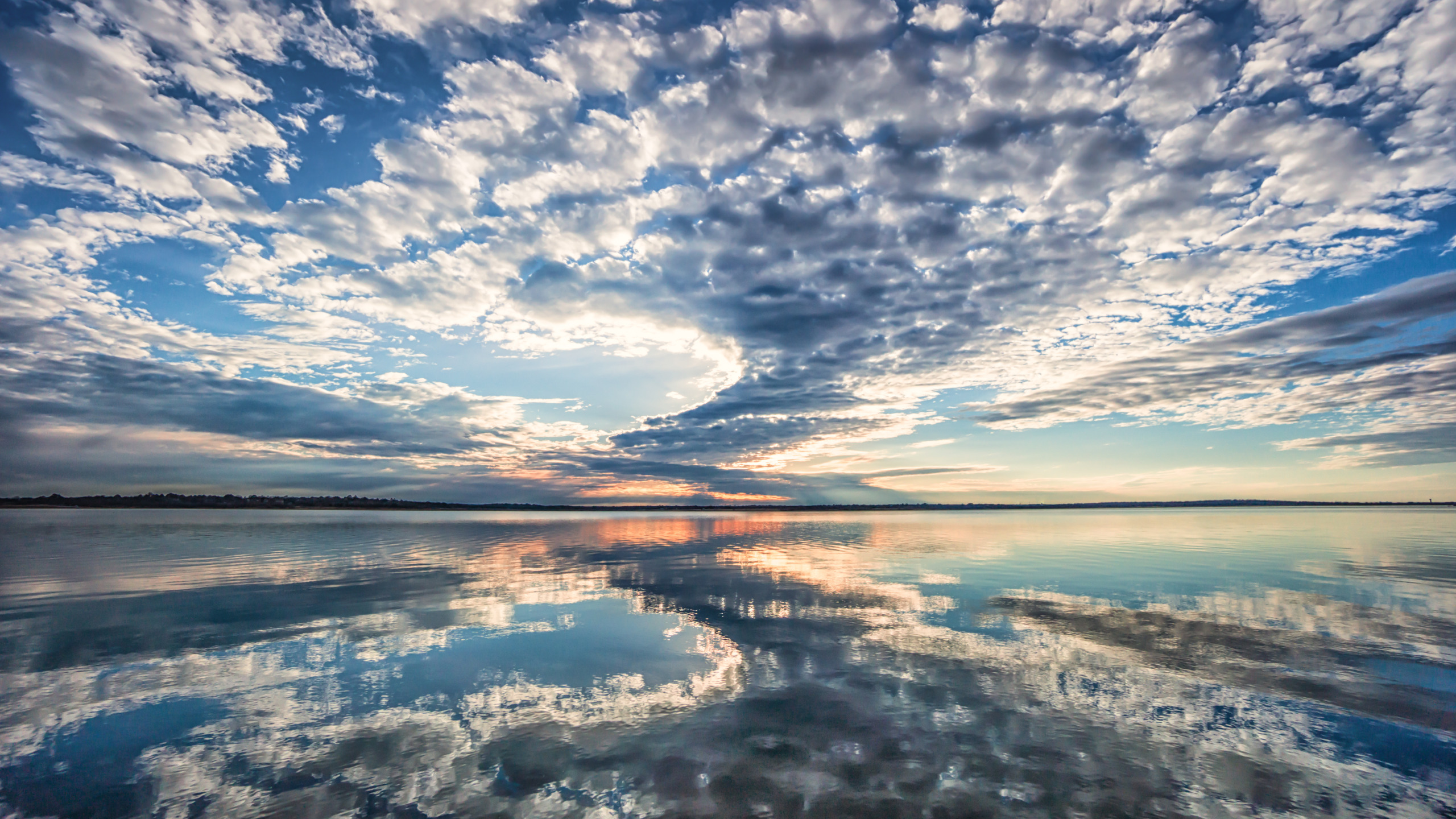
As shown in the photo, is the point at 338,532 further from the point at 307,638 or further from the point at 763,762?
the point at 763,762

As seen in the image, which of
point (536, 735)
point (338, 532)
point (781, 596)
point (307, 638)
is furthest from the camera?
point (338, 532)

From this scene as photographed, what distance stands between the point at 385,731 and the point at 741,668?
6.29 metres

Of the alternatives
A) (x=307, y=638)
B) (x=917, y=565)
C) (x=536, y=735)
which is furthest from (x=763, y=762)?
(x=917, y=565)

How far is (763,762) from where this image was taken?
7.36m

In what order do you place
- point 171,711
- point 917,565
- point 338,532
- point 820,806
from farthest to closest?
point 338,532 < point 917,565 < point 171,711 < point 820,806

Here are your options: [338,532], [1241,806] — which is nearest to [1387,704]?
[1241,806]

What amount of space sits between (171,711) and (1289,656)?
2150 cm

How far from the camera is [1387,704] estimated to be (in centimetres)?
957

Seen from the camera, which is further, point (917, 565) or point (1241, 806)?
point (917, 565)

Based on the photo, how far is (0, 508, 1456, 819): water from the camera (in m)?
6.66

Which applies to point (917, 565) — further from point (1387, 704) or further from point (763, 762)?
point (763, 762)

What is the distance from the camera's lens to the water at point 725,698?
21.9ft

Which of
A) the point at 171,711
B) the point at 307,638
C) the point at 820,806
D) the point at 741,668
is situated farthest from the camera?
the point at 307,638

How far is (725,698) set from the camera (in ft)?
32.4
